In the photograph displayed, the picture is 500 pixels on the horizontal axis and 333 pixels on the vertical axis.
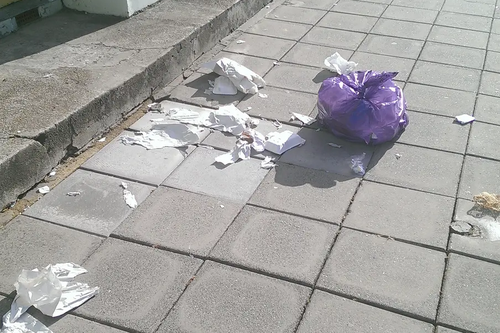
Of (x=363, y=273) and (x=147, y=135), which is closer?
(x=363, y=273)

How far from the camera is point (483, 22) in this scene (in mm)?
6320

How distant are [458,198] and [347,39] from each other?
2.88 meters

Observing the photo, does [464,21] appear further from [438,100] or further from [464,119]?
[464,119]

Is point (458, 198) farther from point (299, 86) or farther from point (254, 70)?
point (254, 70)

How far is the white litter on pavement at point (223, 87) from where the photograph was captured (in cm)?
465

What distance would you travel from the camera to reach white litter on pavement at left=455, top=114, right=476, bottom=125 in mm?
4223

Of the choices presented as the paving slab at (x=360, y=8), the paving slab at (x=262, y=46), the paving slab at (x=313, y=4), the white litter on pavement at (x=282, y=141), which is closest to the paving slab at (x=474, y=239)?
the white litter on pavement at (x=282, y=141)

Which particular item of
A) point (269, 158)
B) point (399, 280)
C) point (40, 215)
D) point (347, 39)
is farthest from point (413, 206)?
point (347, 39)

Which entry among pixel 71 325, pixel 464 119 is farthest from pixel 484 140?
pixel 71 325

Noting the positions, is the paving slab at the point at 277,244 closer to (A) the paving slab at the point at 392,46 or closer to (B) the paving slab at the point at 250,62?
(B) the paving slab at the point at 250,62

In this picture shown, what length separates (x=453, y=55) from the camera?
544cm

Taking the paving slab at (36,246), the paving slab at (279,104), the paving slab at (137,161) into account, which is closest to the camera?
the paving slab at (36,246)

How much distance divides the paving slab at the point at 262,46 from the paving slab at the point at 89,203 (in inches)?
95.0

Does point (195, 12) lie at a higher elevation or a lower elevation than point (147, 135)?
higher
